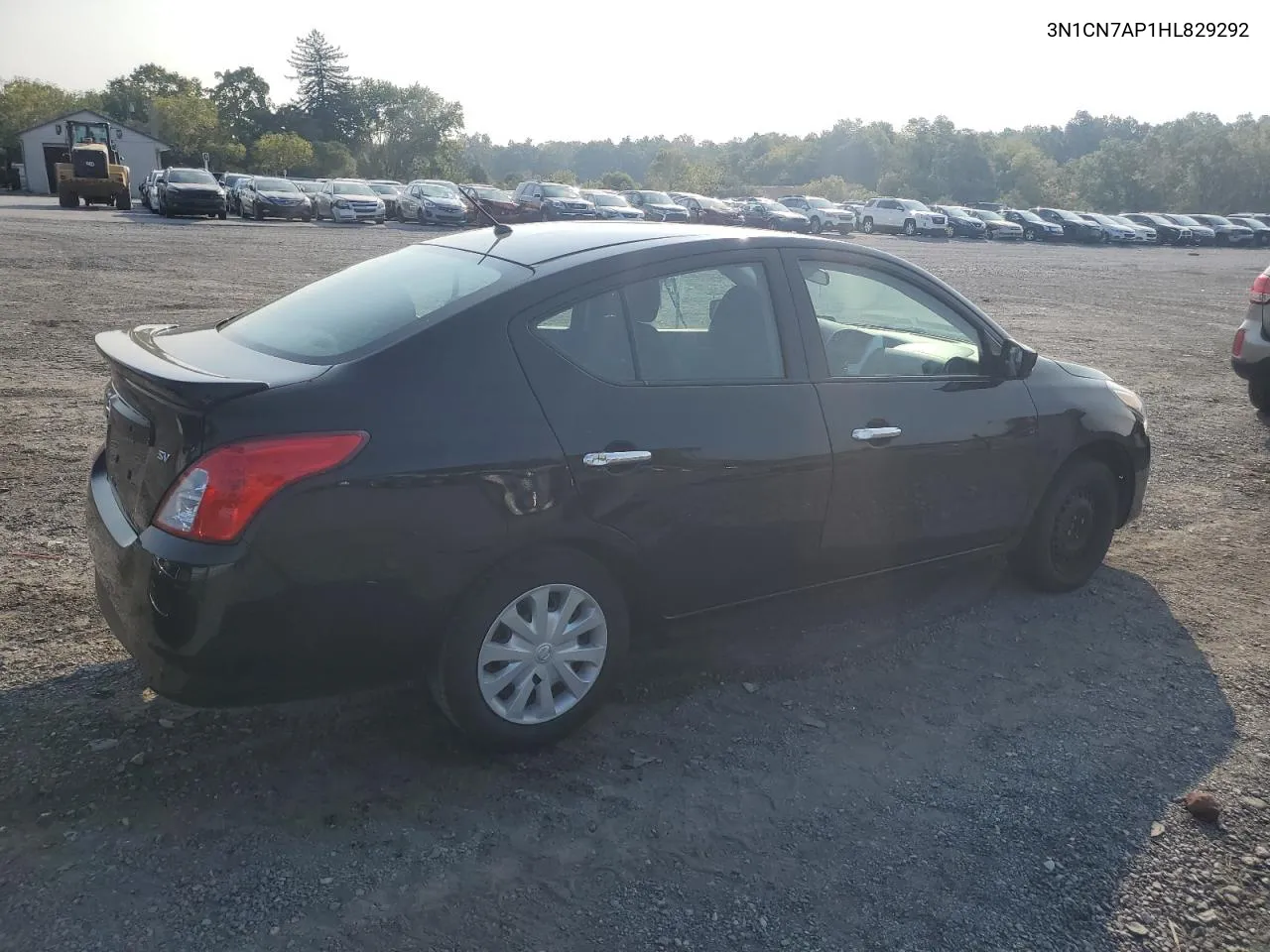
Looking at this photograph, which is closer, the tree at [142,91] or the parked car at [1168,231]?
the parked car at [1168,231]

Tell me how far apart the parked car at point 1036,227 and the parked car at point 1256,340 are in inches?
1712

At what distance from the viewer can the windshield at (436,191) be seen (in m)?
38.0

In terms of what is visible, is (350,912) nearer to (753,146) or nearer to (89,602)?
(89,602)

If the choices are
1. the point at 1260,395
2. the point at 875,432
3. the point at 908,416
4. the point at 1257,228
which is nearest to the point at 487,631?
the point at 875,432

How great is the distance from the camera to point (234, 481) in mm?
2928

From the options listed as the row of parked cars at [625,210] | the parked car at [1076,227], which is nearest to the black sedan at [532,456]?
the row of parked cars at [625,210]

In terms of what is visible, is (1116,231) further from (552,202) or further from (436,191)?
(436,191)

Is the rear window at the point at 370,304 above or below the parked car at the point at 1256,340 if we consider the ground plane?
above

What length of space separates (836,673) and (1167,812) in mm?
1304

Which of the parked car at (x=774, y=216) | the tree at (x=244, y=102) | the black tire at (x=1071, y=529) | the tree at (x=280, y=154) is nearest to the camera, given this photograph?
the black tire at (x=1071, y=529)

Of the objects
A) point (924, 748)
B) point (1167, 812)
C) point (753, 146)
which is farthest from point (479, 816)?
point (753, 146)

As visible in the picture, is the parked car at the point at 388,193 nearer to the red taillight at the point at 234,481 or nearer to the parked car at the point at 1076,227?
the parked car at the point at 1076,227

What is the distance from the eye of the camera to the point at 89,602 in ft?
14.5

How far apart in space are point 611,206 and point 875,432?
124 feet
